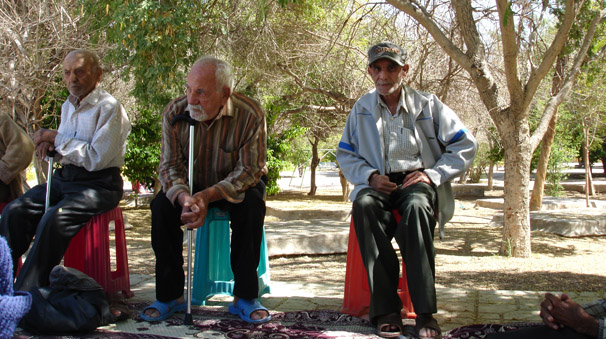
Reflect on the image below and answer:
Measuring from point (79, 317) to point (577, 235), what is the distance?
8.32 meters

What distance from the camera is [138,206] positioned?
51.6 ft

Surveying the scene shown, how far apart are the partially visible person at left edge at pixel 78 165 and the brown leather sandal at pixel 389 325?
180 centimetres

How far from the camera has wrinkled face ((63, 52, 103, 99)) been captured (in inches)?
145

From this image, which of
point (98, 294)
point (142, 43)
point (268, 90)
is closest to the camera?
point (98, 294)

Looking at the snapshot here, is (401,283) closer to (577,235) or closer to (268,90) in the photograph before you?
(577,235)

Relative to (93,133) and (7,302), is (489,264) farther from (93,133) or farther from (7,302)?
(7,302)

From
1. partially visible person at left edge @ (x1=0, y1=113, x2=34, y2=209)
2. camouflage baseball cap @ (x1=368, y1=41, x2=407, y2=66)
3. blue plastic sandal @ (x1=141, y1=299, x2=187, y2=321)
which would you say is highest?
camouflage baseball cap @ (x1=368, y1=41, x2=407, y2=66)

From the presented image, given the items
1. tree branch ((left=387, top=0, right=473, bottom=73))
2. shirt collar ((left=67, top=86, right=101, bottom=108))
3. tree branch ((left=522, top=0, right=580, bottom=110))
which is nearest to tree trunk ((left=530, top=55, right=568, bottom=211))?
tree branch ((left=522, top=0, right=580, bottom=110))

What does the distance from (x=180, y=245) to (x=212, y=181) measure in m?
0.41

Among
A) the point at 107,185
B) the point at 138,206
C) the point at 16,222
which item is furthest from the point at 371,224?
the point at 138,206

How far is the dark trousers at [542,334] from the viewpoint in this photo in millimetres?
2369

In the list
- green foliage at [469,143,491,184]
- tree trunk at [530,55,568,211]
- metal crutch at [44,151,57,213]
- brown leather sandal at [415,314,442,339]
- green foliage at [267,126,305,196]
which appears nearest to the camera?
brown leather sandal at [415,314,442,339]

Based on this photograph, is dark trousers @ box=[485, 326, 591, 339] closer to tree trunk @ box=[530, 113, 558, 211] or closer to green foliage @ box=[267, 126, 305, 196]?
tree trunk @ box=[530, 113, 558, 211]

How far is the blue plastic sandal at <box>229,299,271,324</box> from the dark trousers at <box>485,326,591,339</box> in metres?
1.20
